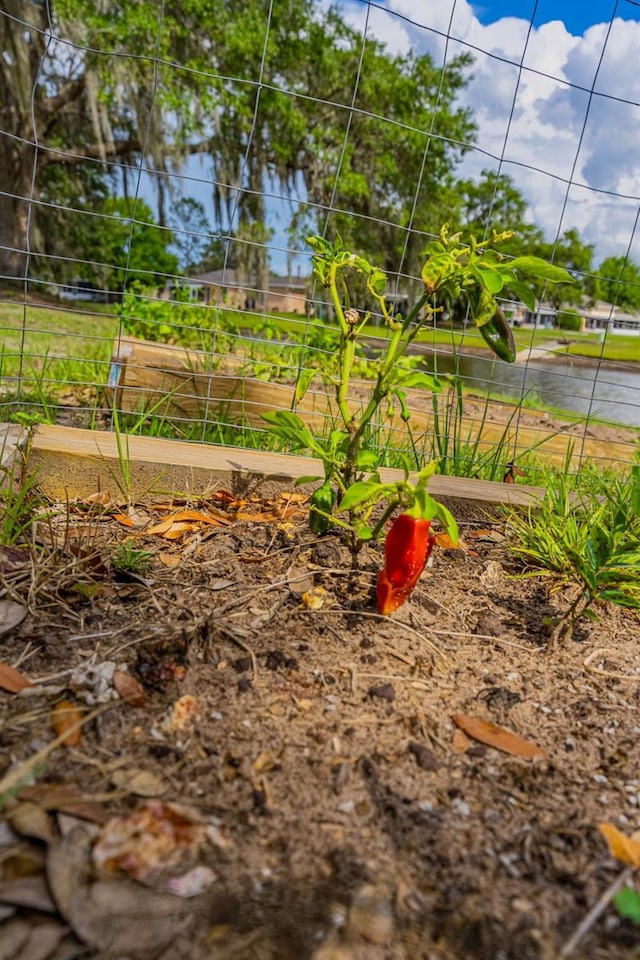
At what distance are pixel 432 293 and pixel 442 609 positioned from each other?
2.06 ft

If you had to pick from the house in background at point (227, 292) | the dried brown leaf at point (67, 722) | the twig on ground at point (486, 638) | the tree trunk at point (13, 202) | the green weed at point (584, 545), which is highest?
the tree trunk at point (13, 202)

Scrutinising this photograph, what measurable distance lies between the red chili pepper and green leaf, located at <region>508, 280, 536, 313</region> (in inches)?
16.5

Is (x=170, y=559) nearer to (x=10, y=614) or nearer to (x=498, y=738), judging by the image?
(x=10, y=614)

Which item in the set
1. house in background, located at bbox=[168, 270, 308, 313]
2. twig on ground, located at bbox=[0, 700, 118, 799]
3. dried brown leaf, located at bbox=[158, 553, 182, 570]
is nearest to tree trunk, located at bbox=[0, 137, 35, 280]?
house in background, located at bbox=[168, 270, 308, 313]

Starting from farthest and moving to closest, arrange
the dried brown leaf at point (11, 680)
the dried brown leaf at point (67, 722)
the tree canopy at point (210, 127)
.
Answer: the tree canopy at point (210, 127) → the dried brown leaf at point (11, 680) → the dried brown leaf at point (67, 722)

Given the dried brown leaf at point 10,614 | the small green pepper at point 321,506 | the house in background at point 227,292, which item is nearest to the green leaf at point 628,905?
the small green pepper at point 321,506

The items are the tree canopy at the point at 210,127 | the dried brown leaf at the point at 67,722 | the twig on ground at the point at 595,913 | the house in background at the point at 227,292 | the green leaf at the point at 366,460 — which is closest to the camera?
the twig on ground at the point at 595,913

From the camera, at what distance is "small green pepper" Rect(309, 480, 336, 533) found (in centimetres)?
142

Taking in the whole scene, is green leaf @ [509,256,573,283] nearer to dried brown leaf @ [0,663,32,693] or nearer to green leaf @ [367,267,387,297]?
green leaf @ [367,267,387,297]

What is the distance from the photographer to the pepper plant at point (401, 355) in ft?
3.85

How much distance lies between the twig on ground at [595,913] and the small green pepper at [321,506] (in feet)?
2.51

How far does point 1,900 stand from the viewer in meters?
0.72

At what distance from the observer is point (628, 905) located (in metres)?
0.74

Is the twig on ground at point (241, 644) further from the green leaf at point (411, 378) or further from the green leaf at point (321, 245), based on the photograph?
the green leaf at point (321, 245)
